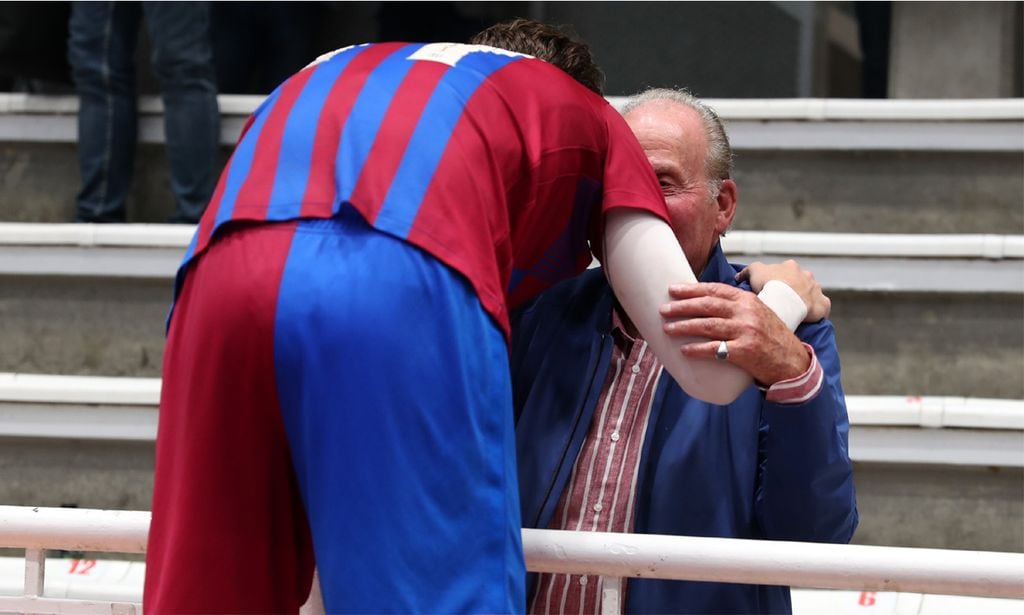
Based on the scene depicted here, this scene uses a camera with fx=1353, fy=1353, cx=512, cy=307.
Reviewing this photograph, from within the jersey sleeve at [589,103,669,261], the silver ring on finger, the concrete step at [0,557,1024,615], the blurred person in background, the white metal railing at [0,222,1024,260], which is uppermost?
the jersey sleeve at [589,103,669,261]

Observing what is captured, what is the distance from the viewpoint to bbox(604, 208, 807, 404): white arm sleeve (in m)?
1.12

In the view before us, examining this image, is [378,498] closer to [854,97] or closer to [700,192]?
[700,192]

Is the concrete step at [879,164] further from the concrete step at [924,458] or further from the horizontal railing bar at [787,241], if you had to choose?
the concrete step at [924,458]

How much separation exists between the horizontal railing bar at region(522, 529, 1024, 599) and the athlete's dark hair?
1.50ft

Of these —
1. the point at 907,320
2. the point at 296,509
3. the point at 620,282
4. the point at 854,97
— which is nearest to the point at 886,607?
the point at 907,320

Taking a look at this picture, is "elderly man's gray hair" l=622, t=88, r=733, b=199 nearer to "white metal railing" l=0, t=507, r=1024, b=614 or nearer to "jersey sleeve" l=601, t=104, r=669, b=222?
"jersey sleeve" l=601, t=104, r=669, b=222

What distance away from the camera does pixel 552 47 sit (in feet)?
4.31

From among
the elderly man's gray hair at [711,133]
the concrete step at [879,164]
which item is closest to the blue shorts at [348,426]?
the elderly man's gray hair at [711,133]

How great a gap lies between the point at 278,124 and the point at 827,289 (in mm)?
1488

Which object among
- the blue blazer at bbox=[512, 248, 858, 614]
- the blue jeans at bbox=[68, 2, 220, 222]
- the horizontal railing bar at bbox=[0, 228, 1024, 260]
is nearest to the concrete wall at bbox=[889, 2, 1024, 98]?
the horizontal railing bar at bbox=[0, 228, 1024, 260]

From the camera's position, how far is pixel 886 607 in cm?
187

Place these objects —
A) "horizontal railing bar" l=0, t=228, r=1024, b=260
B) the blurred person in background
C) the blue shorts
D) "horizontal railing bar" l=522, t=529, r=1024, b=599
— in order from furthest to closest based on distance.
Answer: the blurred person in background → "horizontal railing bar" l=0, t=228, r=1024, b=260 → "horizontal railing bar" l=522, t=529, r=1024, b=599 → the blue shorts

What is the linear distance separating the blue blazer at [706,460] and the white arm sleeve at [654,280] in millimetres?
163

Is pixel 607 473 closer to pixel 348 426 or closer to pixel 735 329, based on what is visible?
pixel 735 329
